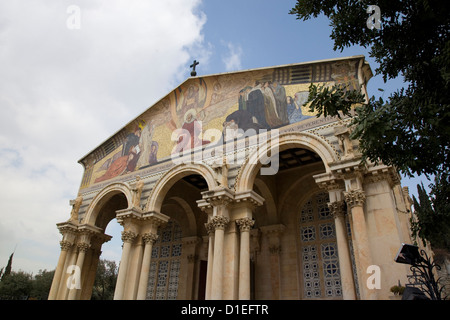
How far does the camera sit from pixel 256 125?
47.2 ft

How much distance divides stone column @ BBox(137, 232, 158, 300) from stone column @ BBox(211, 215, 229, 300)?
13.3ft

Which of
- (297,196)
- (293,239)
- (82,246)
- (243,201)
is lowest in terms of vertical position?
(82,246)

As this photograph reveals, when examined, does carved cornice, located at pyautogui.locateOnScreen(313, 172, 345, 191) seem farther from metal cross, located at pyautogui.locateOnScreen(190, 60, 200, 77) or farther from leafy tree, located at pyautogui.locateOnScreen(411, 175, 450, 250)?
metal cross, located at pyautogui.locateOnScreen(190, 60, 200, 77)

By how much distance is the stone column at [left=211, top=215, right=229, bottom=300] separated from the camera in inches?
470

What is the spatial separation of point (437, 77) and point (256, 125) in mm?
8545

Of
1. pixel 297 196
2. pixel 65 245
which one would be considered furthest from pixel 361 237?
pixel 65 245

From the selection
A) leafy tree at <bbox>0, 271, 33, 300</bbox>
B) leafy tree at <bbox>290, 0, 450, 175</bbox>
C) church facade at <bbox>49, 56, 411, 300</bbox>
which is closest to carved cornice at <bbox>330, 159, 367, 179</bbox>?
church facade at <bbox>49, 56, 411, 300</bbox>

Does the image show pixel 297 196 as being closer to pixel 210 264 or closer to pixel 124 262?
pixel 210 264

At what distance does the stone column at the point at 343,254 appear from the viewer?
10.0 meters

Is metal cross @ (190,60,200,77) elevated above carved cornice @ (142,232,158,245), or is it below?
above

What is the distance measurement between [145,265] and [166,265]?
17.6ft

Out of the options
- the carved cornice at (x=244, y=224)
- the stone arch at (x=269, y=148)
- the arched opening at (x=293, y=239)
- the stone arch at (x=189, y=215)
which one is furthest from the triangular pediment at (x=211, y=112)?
the carved cornice at (x=244, y=224)

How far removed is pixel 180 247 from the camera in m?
20.2
